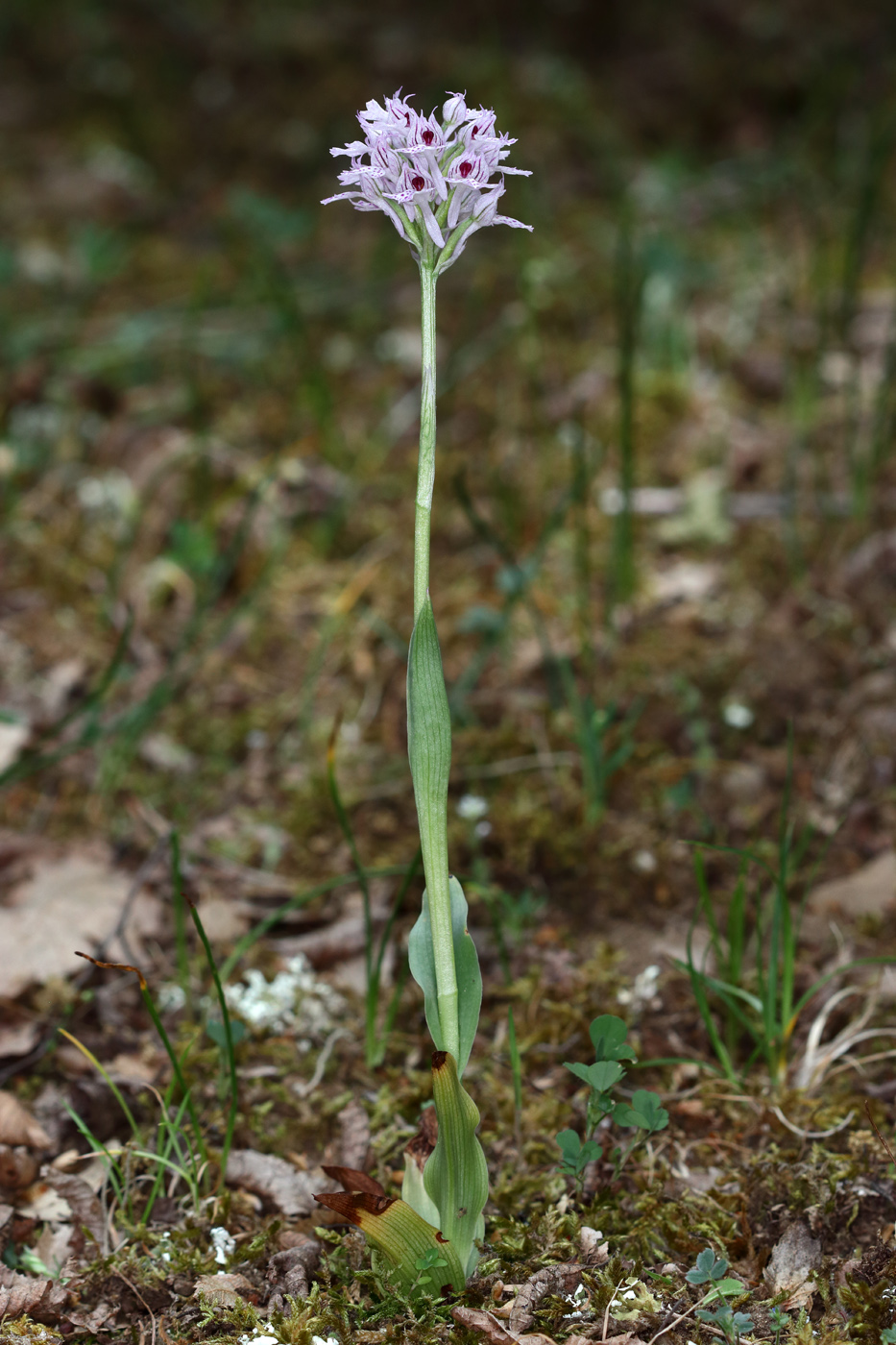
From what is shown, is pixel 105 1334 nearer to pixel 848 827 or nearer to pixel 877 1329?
pixel 877 1329

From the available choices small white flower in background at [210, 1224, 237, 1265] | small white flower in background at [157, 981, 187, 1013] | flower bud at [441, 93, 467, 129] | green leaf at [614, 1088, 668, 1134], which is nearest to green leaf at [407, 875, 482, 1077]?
green leaf at [614, 1088, 668, 1134]

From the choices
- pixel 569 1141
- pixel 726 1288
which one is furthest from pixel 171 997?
pixel 726 1288

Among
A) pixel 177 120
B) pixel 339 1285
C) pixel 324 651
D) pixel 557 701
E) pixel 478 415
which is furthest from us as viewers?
pixel 177 120

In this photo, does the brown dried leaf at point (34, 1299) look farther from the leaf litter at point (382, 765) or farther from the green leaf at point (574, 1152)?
the green leaf at point (574, 1152)

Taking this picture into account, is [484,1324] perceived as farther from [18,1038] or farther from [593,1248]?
[18,1038]

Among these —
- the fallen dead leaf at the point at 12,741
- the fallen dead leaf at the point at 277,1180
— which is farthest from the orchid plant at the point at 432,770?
the fallen dead leaf at the point at 12,741

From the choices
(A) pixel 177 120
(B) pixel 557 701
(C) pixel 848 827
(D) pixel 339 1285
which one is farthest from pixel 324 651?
(A) pixel 177 120

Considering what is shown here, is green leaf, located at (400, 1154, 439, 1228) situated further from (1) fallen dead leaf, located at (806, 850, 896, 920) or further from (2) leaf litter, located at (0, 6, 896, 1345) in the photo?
(1) fallen dead leaf, located at (806, 850, 896, 920)
